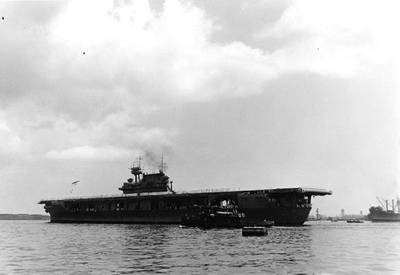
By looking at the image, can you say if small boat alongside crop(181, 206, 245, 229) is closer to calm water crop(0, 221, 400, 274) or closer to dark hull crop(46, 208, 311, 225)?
dark hull crop(46, 208, 311, 225)

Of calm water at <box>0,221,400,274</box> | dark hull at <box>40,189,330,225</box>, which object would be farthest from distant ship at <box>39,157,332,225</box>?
calm water at <box>0,221,400,274</box>

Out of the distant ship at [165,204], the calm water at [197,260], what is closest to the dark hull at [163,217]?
the distant ship at [165,204]

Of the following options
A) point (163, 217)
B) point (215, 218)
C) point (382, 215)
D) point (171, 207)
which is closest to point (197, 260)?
point (215, 218)

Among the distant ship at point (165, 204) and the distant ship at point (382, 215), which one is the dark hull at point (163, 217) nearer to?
the distant ship at point (165, 204)

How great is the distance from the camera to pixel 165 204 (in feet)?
262

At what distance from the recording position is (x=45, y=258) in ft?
90.5

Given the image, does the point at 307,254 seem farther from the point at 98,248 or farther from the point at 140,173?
the point at 140,173

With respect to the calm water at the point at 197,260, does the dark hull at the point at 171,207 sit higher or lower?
higher

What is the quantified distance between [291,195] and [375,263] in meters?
41.0

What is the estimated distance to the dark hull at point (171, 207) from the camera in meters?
66.5

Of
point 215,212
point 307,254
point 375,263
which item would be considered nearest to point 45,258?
point 307,254

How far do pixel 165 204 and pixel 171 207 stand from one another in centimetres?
142

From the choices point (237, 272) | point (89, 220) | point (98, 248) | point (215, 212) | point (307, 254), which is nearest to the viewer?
point (237, 272)

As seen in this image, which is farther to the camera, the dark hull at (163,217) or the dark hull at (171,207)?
the dark hull at (163,217)
